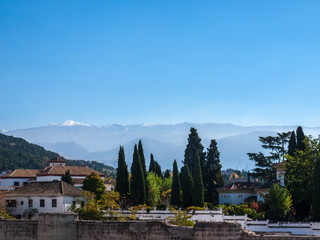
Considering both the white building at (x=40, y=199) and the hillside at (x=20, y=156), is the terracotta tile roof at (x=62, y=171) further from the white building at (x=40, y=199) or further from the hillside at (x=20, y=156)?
the hillside at (x=20, y=156)

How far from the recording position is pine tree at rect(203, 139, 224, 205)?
2470 inches

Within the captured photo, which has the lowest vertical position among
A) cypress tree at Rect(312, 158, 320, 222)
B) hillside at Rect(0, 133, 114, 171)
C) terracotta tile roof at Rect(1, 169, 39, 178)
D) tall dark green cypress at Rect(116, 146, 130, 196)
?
cypress tree at Rect(312, 158, 320, 222)

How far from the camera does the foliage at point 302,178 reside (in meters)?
47.1

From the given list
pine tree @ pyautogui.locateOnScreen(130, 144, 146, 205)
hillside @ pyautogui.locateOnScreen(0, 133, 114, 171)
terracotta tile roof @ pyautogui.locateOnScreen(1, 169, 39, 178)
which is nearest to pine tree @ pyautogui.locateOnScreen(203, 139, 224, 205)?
pine tree @ pyautogui.locateOnScreen(130, 144, 146, 205)

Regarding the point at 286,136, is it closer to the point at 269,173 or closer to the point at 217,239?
the point at 269,173

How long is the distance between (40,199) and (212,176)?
25.4 metres

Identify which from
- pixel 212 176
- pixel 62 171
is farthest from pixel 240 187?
pixel 62 171

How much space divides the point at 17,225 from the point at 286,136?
162 feet

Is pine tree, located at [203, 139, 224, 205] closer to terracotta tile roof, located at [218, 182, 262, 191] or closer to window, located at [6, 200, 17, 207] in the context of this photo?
terracotta tile roof, located at [218, 182, 262, 191]

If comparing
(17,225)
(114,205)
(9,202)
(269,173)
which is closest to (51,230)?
(17,225)

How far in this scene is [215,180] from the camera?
207 ft

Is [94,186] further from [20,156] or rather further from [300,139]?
[20,156]

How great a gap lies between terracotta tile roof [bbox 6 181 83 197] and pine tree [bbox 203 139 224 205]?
2094 cm

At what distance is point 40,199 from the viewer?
45.6 m
